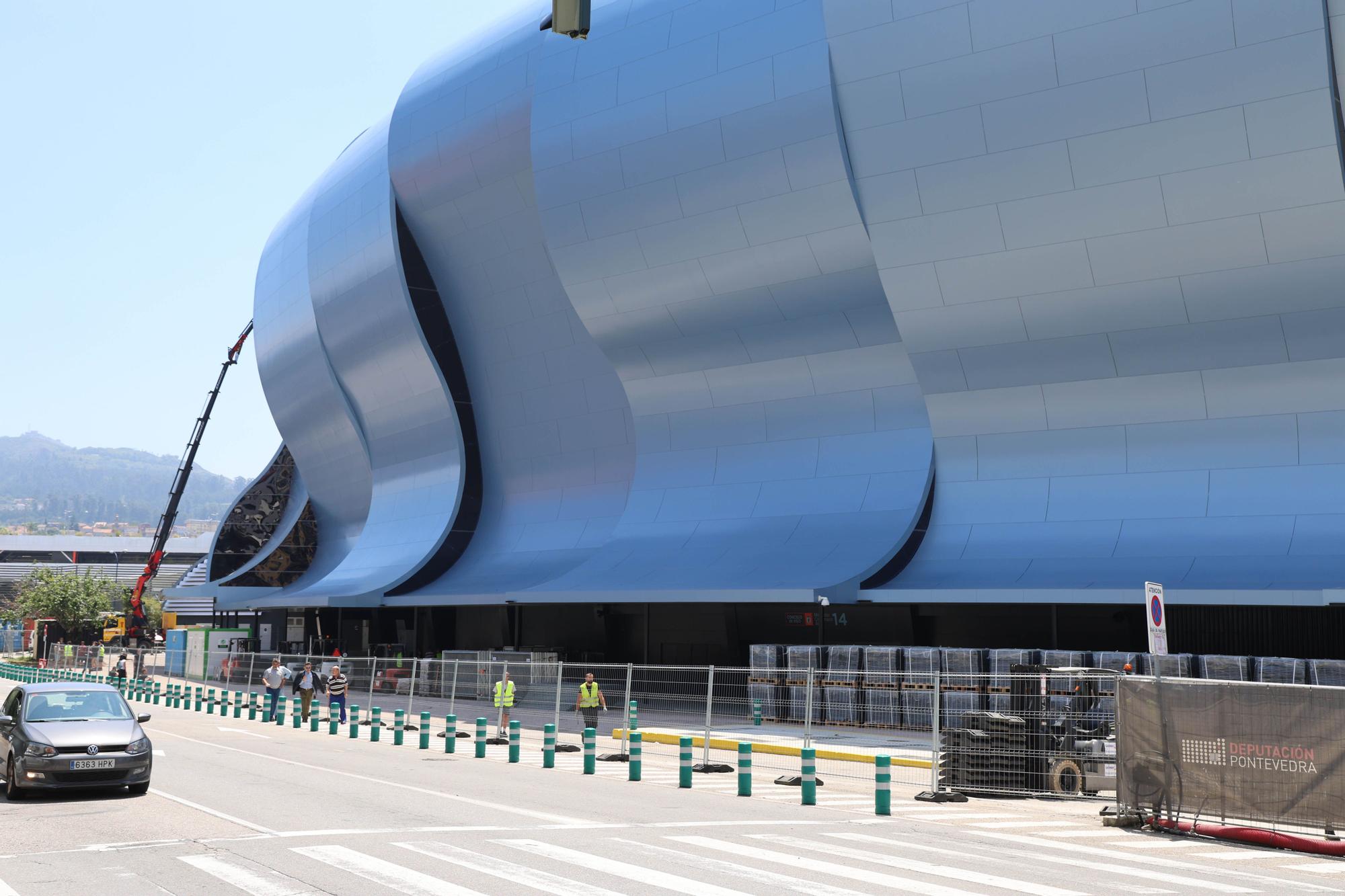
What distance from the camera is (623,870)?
1130 centimetres

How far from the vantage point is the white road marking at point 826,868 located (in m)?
10.7

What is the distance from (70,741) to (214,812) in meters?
2.61

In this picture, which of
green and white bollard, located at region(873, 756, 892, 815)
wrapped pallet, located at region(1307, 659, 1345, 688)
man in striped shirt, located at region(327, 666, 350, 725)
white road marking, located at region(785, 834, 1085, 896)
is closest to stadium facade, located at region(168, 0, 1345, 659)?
wrapped pallet, located at region(1307, 659, 1345, 688)

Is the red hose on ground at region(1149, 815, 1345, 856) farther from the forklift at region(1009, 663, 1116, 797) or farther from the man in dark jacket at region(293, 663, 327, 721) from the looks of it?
the man in dark jacket at region(293, 663, 327, 721)

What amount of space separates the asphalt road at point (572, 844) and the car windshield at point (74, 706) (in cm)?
107

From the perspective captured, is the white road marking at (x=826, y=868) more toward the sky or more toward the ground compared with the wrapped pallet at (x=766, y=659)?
more toward the ground

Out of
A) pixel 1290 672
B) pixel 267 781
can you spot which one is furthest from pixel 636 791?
pixel 1290 672

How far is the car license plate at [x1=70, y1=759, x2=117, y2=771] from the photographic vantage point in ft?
52.7

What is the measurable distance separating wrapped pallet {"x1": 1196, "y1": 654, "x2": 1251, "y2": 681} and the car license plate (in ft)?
65.8

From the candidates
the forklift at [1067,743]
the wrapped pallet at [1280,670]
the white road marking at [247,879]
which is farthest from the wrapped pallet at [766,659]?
the white road marking at [247,879]

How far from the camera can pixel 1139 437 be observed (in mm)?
31328

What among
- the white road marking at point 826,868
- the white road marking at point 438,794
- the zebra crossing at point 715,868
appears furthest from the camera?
the white road marking at point 438,794

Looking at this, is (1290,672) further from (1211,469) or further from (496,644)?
(496,644)

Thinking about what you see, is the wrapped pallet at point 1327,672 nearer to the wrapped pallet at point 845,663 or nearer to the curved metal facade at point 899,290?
the curved metal facade at point 899,290
